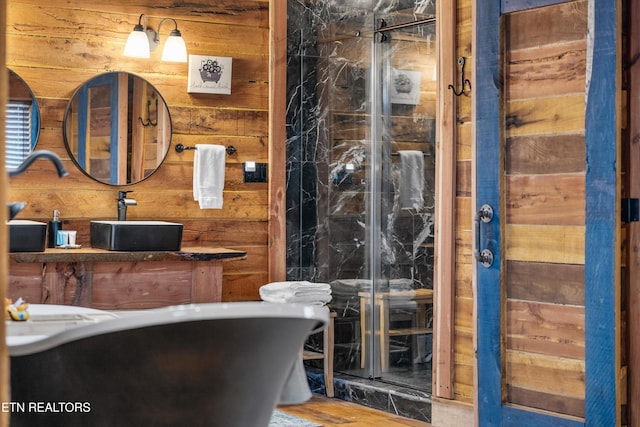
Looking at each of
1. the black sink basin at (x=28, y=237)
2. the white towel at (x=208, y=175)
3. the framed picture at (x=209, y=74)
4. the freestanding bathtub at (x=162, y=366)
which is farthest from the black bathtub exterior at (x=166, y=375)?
the framed picture at (x=209, y=74)

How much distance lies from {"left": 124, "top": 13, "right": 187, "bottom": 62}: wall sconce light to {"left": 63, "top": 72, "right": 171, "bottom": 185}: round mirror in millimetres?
145

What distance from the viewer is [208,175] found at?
493cm

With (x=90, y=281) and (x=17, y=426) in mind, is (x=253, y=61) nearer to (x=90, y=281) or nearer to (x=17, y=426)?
(x=90, y=281)

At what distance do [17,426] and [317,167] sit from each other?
124 inches

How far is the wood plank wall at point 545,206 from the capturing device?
3500mm

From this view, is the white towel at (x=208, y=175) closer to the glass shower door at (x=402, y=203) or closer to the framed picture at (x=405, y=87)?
the glass shower door at (x=402, y=203)

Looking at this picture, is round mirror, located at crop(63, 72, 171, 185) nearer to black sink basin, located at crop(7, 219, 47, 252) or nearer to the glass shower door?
black sink basin, located at crop(7, 219, 47, 252)

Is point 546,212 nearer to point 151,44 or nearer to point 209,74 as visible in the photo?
point 209,74

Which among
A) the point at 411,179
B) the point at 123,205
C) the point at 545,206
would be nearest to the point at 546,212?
the point at 545,206

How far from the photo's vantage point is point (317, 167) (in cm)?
532

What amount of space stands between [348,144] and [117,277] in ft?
5.17

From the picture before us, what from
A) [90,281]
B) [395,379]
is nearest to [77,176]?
[90,281]

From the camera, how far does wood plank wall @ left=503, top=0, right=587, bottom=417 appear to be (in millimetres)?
3500

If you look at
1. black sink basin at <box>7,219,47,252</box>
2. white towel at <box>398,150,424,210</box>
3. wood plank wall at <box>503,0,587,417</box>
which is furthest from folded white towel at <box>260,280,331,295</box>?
wood plank wall at <box>503,0,587,417</box>
